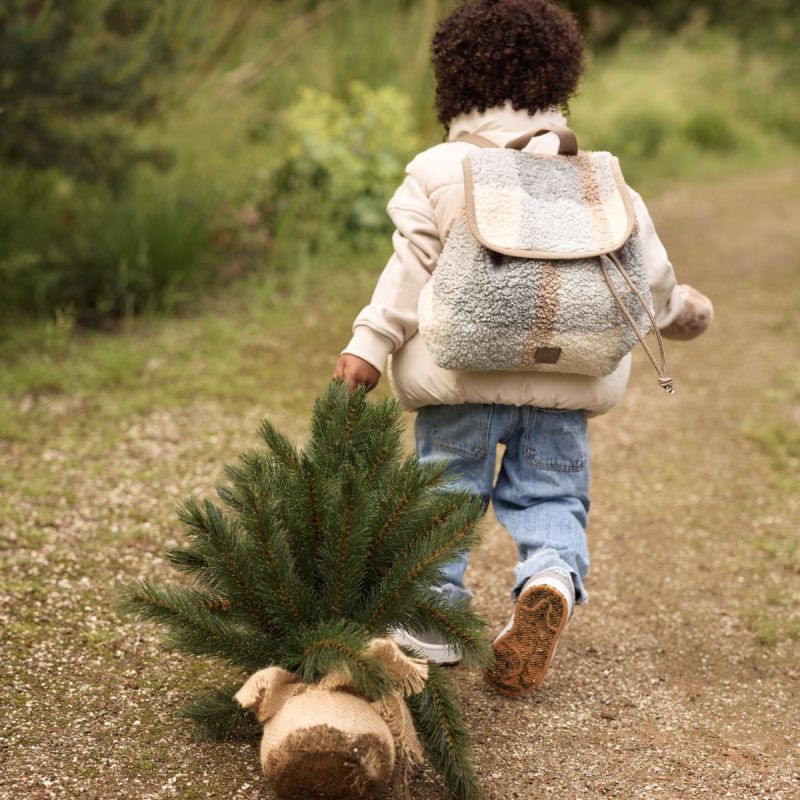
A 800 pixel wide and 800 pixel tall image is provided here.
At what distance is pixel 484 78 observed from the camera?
2525 millimetres

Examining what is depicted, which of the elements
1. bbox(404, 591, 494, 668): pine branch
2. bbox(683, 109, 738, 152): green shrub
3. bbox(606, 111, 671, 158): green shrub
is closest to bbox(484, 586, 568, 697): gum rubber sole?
bbox(404, 591, 494, 668): pine branch

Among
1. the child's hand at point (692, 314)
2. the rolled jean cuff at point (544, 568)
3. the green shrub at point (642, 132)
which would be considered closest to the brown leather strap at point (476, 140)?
the child's hand at point (692, 314)

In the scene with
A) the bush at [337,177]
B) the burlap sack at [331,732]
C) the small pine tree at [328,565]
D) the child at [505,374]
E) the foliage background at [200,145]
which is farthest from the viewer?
the bush at [337,177]

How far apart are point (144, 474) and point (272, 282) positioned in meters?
2.10

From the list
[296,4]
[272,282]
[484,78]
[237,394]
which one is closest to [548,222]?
[484,78]

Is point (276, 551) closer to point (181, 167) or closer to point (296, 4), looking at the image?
point (181, 167)

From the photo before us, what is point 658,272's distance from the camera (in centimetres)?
260

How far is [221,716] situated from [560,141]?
4.68 feet

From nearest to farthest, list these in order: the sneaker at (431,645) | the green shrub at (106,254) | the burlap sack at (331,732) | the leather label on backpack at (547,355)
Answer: the burlap sack at (331,732)
the leather label on backpack at (547,355)
the sneaker at (431,645)
the green shrub at (106,254)

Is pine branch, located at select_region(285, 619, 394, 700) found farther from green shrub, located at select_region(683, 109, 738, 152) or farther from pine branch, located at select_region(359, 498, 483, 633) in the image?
green shrub, located at select_region(683, 109, 738, 152)

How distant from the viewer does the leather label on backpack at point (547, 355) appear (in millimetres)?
2328

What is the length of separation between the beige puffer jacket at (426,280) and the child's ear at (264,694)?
0.81 meters

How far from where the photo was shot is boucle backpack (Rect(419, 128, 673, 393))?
2.26m

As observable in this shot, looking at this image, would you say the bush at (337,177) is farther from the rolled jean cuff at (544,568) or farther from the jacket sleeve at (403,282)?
the rolled jean cuff at (544,568)
